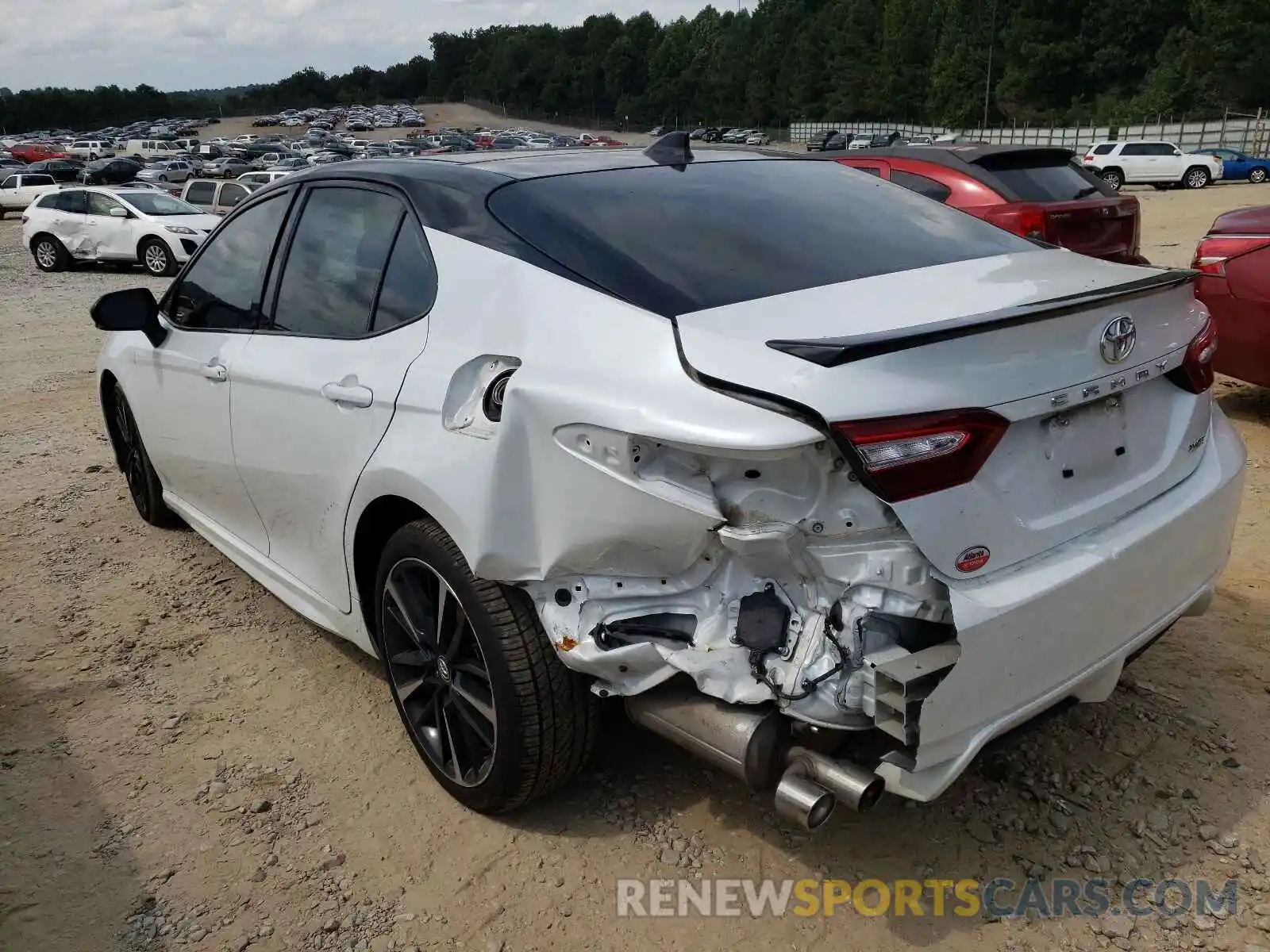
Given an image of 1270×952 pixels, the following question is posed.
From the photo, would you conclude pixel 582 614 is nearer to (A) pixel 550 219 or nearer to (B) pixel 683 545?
(B) pixel 683 545

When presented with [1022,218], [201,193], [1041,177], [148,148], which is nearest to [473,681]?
[1022,218]

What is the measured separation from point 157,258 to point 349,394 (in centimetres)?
1642

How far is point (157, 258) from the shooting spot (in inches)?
679

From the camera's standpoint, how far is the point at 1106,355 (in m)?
2.35

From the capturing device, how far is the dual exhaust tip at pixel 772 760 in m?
2.16

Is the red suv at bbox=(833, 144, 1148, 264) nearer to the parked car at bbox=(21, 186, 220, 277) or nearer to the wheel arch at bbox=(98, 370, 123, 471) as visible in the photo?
the wheel arch at bbox=(98, 370, 123, 471)

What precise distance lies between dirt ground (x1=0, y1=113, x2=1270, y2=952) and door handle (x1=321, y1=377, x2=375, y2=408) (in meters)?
A: 1.12

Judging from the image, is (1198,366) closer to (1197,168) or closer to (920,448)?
(920,448)

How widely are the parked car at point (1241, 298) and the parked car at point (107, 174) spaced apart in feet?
117

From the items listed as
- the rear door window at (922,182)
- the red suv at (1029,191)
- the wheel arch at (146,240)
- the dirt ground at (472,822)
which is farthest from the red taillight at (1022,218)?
the wheel arch at (146,240)

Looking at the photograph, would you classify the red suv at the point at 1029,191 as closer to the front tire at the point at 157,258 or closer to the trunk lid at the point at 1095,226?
the trunk lid at the point at 1095,226

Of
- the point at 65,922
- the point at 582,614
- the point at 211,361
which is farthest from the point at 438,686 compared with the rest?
the point at 211,361

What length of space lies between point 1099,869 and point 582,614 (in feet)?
4.79

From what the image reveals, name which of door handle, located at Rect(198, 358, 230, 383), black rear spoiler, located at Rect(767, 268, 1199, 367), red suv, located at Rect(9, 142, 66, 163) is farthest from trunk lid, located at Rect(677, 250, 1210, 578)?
red suv, located at Rect(9, 142, 66, 163)
